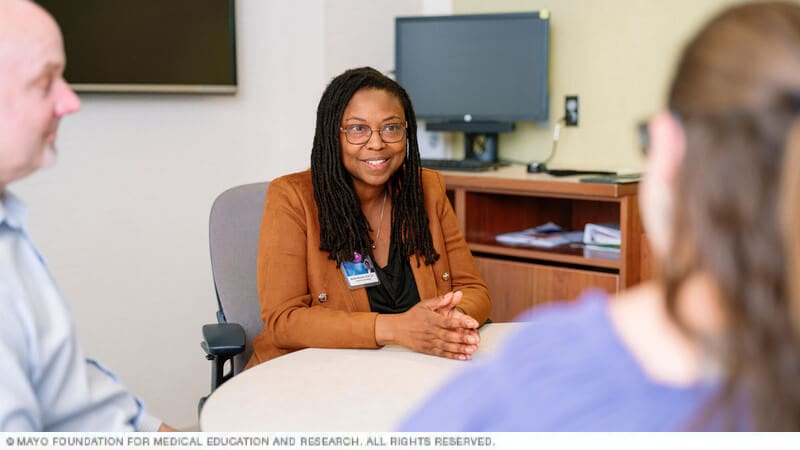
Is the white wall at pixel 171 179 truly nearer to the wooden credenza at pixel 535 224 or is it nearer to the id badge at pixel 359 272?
the wooden credenza at pixel 535 224

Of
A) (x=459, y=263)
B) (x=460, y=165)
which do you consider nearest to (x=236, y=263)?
(x=459, y=263)

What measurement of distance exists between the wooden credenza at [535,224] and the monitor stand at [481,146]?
0.21 m

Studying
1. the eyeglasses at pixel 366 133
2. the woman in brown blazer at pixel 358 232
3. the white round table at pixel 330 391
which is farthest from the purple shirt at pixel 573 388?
the eyeglasses at pixel 366 133

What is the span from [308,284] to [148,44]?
1.55 metres

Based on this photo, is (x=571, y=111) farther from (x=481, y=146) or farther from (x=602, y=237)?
(x=602, y=237)

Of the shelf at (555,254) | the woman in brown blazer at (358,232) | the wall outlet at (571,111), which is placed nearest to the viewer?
the woman in brown blazer at (358,232)

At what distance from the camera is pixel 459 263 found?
2.35 meters

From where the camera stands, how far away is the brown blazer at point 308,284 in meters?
1.92

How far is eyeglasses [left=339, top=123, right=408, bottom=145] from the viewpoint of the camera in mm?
2266

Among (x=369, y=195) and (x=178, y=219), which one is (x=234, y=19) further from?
(x=369, y=195)

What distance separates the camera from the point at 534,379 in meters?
0.75

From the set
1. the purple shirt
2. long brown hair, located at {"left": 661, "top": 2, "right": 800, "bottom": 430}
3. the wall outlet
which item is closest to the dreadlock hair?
the purple shirt

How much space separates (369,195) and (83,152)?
137cm
